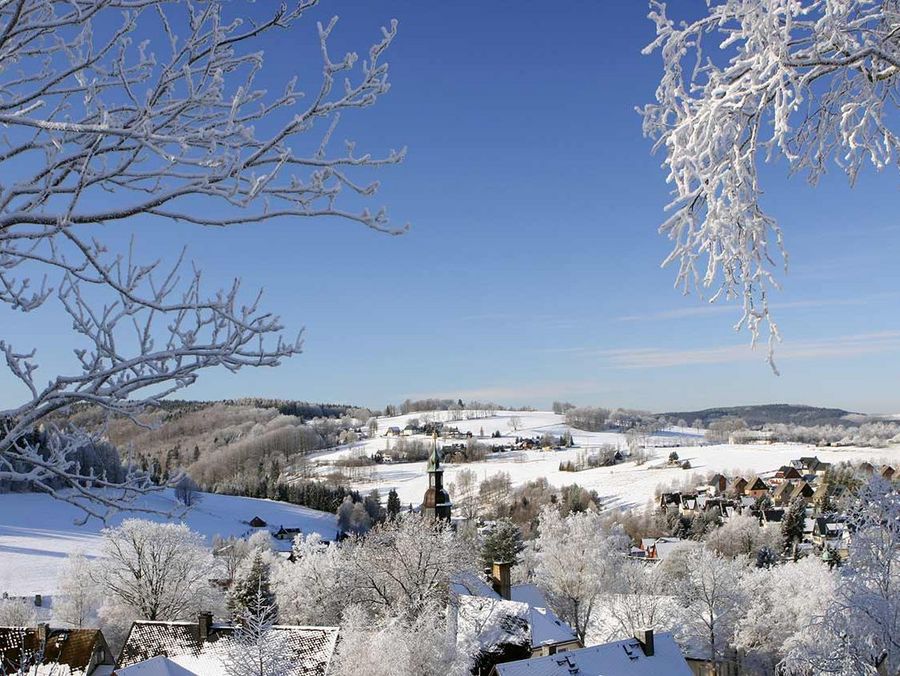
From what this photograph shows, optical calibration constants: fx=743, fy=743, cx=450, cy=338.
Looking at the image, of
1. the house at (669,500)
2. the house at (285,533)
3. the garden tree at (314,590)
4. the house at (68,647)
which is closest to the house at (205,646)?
the house at (68,647)

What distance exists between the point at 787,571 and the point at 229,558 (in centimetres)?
3804

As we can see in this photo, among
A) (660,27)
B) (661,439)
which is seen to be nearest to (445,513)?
(660,27)

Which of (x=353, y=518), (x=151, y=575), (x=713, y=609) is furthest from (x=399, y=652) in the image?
(x=353, y=518)

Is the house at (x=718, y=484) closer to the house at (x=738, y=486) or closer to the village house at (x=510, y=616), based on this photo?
the house at (x=738, y=486)

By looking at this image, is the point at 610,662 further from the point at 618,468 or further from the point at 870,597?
the point at 618,468

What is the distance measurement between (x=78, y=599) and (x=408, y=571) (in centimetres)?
2176

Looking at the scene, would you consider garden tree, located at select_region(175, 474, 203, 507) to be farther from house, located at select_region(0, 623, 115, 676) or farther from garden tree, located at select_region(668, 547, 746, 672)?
garden tree, located at select_region(668, 547, 746, 672)

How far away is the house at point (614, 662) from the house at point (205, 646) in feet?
16.0

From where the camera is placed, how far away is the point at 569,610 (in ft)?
118

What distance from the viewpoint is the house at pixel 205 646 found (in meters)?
20.2

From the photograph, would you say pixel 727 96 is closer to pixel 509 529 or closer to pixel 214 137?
pixel 214 137

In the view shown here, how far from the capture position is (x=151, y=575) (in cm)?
3350

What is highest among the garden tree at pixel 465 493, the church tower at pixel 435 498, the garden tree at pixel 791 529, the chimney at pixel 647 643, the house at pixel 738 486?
the church tower at pixel 435 498

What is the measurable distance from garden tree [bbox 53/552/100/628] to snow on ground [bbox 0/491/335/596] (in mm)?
4688
